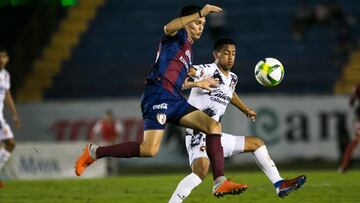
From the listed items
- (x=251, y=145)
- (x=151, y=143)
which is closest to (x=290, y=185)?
(x=251, y=145)

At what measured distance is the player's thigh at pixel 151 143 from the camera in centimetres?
894

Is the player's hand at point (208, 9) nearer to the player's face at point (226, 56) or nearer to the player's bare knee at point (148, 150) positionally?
the player's face at point (226, 56)

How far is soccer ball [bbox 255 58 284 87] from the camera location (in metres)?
10.2

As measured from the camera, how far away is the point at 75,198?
37.6 ft

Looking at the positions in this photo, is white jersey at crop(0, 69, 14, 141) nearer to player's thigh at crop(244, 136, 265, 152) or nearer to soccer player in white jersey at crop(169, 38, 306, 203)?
soccer player in white jersey at crop(169, 38, 306, 203)

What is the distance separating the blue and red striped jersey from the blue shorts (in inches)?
3.9

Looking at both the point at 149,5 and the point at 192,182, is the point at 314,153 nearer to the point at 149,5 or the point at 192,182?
the point at 149,5

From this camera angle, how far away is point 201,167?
943 centimetres

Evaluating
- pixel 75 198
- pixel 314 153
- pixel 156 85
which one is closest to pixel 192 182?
pixel 156 85

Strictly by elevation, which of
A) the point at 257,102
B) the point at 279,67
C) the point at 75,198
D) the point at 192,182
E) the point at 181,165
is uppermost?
the point at 279,67

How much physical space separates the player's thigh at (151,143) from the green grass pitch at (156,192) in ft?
6.30

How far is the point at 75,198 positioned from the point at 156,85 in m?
2.99

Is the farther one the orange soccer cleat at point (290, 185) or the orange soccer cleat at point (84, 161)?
the orange soccer cleat at point (84, 161)

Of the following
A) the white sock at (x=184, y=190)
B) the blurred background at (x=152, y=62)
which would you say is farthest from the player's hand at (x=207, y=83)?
the blurred background at (x=152, y=62)
